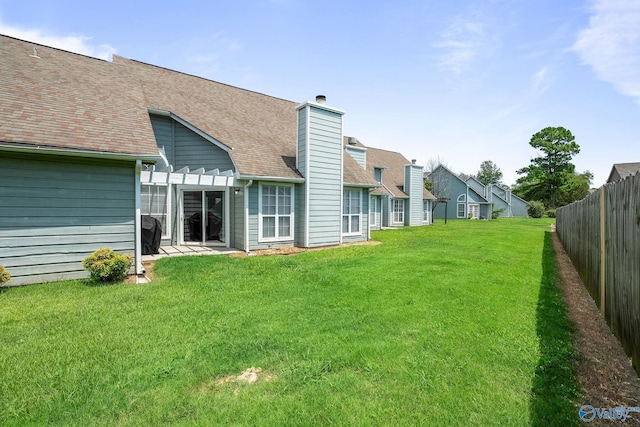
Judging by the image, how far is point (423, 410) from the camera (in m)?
2.52

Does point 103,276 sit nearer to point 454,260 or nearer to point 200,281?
point 200,281

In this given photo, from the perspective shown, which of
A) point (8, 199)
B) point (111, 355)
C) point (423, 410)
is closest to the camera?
point (423, 410)

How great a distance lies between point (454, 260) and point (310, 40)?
8930 millimetres

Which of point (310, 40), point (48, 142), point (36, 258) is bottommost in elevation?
point (36, 258)

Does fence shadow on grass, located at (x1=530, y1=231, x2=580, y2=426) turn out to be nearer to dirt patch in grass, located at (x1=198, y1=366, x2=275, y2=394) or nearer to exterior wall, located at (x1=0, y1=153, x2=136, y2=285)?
dirt patch in grass, located at (x1=198, y1=366, x2=275, y2=394)

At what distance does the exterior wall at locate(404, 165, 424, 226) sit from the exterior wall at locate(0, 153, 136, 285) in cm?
2170

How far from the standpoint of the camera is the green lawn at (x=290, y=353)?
2.53 m

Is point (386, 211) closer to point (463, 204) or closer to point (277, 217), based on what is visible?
point (277, 217)

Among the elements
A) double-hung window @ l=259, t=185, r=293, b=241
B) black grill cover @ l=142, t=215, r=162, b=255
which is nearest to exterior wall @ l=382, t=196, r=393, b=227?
double-hung window @ l=259, t=185, r=293, b=241

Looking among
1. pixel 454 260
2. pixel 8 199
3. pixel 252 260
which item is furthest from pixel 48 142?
pixel 454 260

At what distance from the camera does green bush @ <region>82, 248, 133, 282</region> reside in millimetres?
6461

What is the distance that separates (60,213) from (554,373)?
8974 mm

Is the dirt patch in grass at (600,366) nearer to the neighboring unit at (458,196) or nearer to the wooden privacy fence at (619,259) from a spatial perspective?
the wooden privacy fence at (619,259)

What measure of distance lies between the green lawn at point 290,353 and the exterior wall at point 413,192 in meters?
19.4
